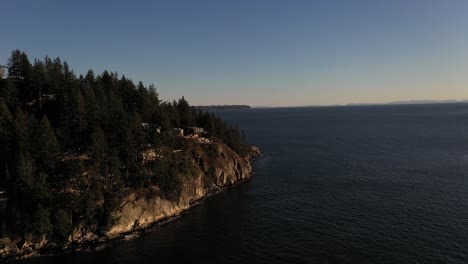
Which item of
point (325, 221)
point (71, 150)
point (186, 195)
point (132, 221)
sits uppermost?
point (71, 150)

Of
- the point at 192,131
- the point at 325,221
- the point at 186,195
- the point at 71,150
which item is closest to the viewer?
the point at 325,221

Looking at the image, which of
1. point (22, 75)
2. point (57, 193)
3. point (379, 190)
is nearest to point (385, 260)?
point (379, 190)

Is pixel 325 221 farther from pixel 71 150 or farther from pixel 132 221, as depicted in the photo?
pixel 71 150

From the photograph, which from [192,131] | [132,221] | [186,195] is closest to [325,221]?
[186,195]

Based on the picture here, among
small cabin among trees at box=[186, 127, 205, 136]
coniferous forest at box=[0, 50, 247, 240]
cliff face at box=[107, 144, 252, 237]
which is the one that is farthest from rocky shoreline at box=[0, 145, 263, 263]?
small cabin among trees at box=[186, 127, 205, 136]

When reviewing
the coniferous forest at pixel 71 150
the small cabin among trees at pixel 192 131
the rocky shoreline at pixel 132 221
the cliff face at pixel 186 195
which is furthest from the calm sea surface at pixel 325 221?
the small cabin among trees at pixel 192 131

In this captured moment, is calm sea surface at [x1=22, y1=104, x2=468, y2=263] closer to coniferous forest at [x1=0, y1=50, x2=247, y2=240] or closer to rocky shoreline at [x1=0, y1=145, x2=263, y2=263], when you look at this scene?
rocky shoreline at [x1=0, y1=145, x2=263, y2=263]

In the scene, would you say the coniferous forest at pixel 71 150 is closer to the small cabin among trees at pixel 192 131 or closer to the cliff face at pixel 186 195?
the cliff face at pixel 186 195
